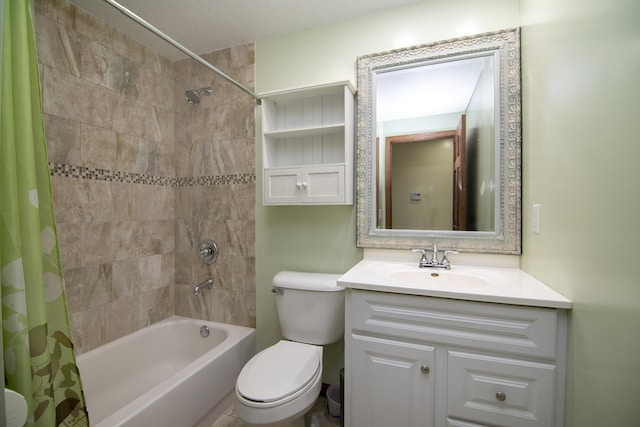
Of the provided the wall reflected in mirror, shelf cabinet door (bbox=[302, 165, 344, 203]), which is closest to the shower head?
shelf cabinet door (bbox=[302, 165, 344, 203])

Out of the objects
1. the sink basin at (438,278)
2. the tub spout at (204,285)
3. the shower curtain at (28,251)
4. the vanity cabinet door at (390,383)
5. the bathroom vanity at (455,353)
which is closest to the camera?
the shower curtain at (28,251)

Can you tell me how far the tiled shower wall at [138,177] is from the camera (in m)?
1.56

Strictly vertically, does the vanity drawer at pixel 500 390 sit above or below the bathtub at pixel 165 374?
above

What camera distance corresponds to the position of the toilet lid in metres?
1.18

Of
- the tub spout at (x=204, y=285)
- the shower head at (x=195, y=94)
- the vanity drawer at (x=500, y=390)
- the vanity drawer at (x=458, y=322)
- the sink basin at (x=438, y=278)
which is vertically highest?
the shower head at (x=195, y=94)

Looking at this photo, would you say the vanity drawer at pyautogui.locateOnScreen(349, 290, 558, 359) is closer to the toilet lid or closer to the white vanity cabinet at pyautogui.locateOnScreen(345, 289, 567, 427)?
the white vanity cabinet at pyautogui.locateOnScreen(345, 289, 567, 427)

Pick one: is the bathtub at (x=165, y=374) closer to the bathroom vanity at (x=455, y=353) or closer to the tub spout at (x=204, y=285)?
the tub spout at (x=204, y=285)

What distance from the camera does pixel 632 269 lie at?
0.67m

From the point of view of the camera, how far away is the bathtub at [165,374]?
127cm

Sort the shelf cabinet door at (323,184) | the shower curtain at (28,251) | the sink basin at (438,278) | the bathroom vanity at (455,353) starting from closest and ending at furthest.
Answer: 1. the shower curtain at (28,251)
2. the bathroom vanity at (455,353)
3. the sink basin at (438,278)
4. the shelf cabinet door at (323,184)

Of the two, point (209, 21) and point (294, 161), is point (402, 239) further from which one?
point (209, 21)

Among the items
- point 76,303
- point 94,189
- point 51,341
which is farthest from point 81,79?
point 51,341

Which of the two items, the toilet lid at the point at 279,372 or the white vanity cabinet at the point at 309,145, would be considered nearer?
the toilet lid at the point at 279,372

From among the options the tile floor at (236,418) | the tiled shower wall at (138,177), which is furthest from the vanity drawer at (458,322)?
the tiled shower wall at (138,177)
